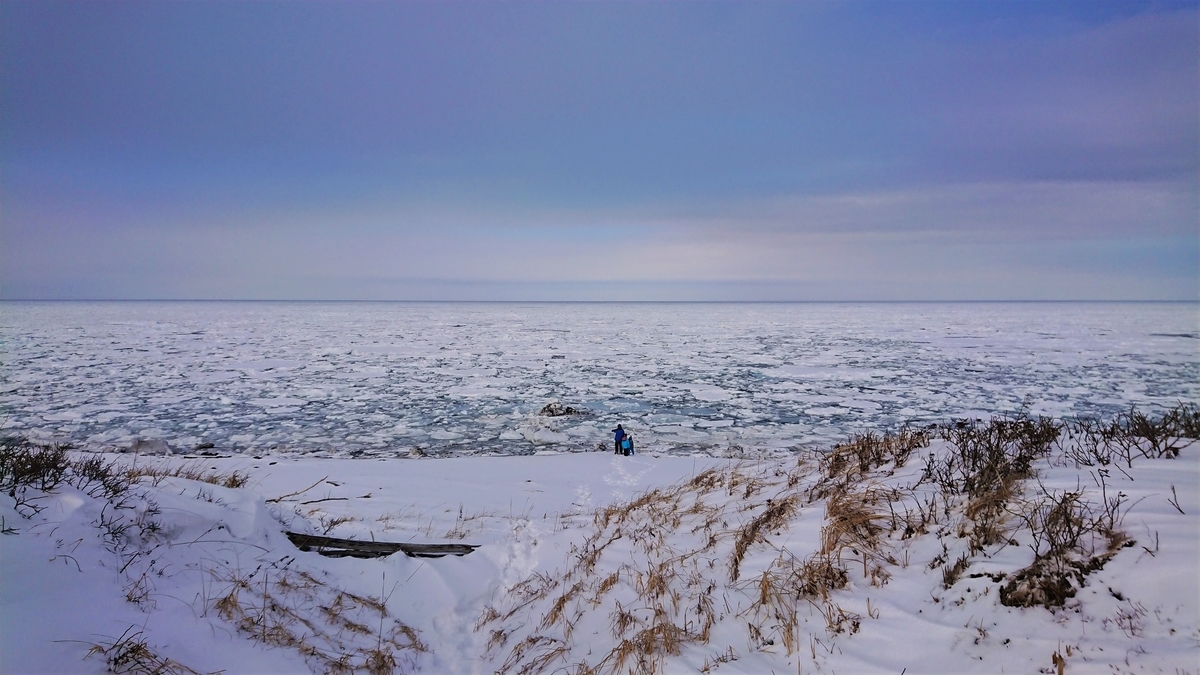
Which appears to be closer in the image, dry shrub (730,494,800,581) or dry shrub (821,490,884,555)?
dry shrub (821,490,884,555)

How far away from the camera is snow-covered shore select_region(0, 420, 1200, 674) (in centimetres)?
271

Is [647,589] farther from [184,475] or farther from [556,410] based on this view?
[556,410]

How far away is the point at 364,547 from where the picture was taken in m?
5.66

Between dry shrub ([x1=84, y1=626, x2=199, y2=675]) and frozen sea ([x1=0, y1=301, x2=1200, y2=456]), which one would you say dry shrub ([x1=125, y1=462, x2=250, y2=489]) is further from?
frozen sea ([x1=0, y1=301, x2=1200, y2=456])

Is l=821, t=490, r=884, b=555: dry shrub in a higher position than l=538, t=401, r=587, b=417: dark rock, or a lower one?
higher

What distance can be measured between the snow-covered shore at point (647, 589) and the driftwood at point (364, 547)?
206 millimetres

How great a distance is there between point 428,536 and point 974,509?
578 cm

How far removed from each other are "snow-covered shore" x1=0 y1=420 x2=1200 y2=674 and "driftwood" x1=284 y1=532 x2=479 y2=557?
0.68 feet

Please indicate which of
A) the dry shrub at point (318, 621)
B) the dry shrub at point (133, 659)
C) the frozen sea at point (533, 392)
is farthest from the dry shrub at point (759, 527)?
the frozen sea at point (533, 392)

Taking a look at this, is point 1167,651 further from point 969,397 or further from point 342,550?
point 969,397

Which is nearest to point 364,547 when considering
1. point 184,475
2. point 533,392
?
point 184,475

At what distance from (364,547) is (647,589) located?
9.92ft

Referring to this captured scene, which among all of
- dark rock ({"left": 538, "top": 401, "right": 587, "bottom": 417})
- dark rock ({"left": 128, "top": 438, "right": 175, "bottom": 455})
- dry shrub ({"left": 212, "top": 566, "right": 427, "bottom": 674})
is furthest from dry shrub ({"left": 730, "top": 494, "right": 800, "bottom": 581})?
dark rock ({"left": 128, "top": 438, "right": 175, "bottom": 455})

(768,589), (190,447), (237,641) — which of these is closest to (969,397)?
(768,589)
